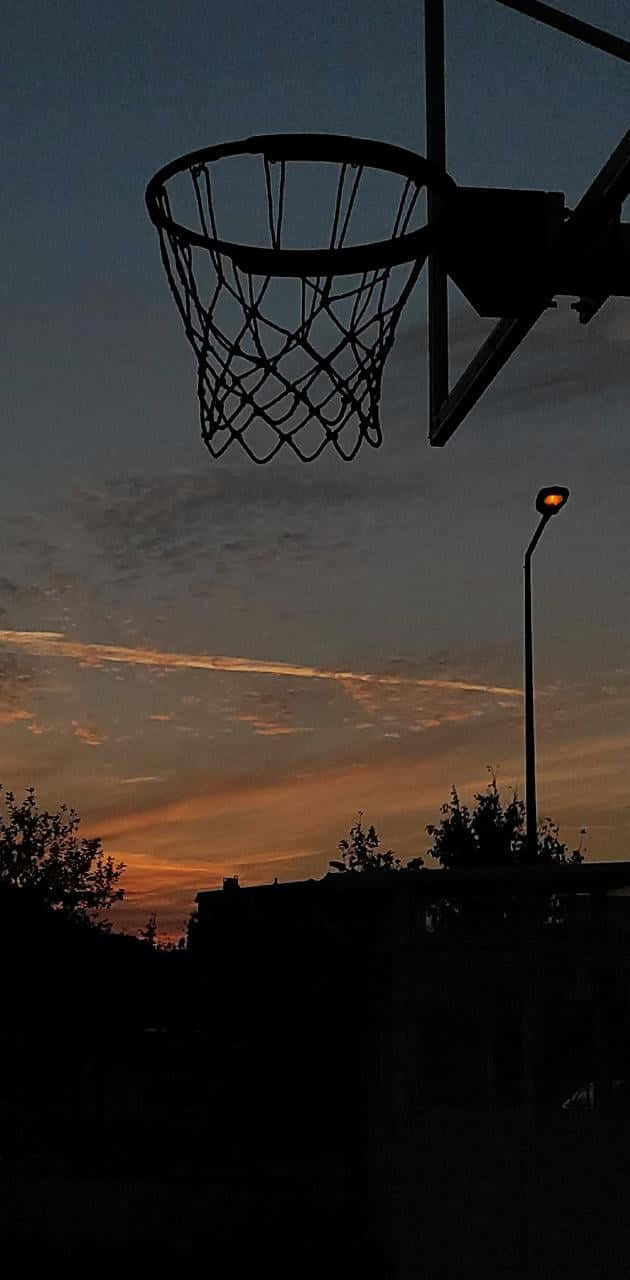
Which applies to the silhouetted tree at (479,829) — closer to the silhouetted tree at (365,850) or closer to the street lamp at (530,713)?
the silhouetted tree at (365,850)

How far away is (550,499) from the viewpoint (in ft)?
51.1

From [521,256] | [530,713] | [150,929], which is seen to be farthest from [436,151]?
[150,929]

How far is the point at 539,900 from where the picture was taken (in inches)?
408

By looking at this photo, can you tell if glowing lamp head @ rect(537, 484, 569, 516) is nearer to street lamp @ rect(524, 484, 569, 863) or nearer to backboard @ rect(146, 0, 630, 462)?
street lamp @ rect(524, 484, 569, 863)

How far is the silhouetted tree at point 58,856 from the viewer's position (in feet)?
129

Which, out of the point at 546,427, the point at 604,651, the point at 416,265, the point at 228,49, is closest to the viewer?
the point at 416,265

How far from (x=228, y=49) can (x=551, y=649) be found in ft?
33.0

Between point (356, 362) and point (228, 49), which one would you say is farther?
point (228, 49)

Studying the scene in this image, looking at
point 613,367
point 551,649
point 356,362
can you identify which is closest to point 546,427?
point 613,367

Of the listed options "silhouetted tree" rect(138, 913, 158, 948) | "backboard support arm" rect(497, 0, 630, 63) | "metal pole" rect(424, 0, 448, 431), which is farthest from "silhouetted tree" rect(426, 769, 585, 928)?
"backboard support arm" rect(497, 0, 630, 63)

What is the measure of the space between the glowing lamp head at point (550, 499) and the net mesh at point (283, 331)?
908cm

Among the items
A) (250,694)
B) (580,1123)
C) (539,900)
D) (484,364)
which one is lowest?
(580,1123)

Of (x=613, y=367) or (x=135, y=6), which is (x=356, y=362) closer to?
(x=135, y=6)

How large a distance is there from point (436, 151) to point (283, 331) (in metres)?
0.88
